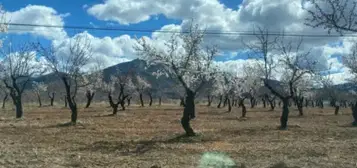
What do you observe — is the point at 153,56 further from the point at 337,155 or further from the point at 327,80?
the point at 327,80

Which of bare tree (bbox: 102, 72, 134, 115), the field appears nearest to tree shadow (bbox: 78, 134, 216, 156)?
the field

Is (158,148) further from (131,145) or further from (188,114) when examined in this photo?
(188,114)

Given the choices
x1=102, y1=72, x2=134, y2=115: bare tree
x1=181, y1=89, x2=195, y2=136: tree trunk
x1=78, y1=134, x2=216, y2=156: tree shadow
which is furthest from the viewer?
x1=102, y1=72, x2=134, y2=115: bare tree

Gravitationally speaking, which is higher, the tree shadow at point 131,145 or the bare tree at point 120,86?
the bare tree at point 120,86

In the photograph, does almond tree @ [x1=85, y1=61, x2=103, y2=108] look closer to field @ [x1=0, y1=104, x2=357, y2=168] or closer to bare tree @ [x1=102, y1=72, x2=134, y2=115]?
bare tree @ [x1=102, y1=72, x2=134, y2=115]

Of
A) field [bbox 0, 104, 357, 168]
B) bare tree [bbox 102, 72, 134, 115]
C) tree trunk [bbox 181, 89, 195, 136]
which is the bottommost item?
field [bbox 0, 104, 357, 168]

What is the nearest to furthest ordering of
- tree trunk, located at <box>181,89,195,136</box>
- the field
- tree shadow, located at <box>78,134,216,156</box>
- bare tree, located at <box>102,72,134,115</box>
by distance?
the field → tree shadow, located at <box>78,134,216,156</box> → tree trunk, located at <box>181,89,195,136</box> → bare tree, located at <box>102,72,134,115</box>

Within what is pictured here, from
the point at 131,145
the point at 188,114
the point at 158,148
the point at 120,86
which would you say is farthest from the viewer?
the point at 120,86

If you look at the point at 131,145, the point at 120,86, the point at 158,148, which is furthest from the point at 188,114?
the point at 120,86

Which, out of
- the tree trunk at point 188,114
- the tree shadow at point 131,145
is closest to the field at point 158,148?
the tree shadow at point 131,145

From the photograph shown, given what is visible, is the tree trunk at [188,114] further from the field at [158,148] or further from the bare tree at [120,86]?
the bare tree at [120,86]

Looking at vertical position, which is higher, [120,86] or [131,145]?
[120,86]

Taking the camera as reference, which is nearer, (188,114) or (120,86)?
(188,114)

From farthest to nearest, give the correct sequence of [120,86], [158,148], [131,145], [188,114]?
[120,86]
[188,114]
[131,145]
[158,148]
